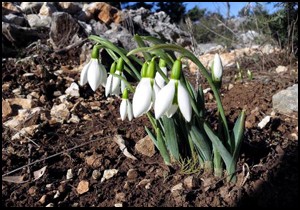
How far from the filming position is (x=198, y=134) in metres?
1.33

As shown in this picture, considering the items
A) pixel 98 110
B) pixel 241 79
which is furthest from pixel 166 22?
pixel 98 110

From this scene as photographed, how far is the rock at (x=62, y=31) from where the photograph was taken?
3723mm

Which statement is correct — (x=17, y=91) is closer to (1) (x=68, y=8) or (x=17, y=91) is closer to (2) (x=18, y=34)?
(2) (x=18, y=34)

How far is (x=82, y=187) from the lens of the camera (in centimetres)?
156

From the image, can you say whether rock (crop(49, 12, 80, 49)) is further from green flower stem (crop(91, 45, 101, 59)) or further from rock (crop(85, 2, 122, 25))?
green flower stem (crop(91, 45, 101, 59))

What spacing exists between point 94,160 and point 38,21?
3.36m

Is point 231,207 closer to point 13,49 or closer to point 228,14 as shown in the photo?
point 228,14

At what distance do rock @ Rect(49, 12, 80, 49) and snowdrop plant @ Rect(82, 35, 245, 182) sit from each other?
246cm

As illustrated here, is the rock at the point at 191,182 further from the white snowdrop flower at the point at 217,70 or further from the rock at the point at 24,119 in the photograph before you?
the rock at the point at 24,119

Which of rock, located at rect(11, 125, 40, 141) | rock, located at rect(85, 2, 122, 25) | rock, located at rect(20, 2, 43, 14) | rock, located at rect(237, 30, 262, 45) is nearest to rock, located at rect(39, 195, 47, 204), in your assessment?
rock, located at rect(11, 125, 40, 141)

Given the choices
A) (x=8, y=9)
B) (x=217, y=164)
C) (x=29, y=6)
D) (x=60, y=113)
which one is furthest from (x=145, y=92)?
(x=29, y=6)

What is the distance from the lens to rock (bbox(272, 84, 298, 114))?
2.22 metres

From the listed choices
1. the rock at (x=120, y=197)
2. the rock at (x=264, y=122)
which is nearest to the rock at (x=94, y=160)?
the rock at (x=120, y=197)

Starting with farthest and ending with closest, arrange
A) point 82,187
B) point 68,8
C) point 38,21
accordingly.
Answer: point 68,8 < point 38,21 < point 82,187
